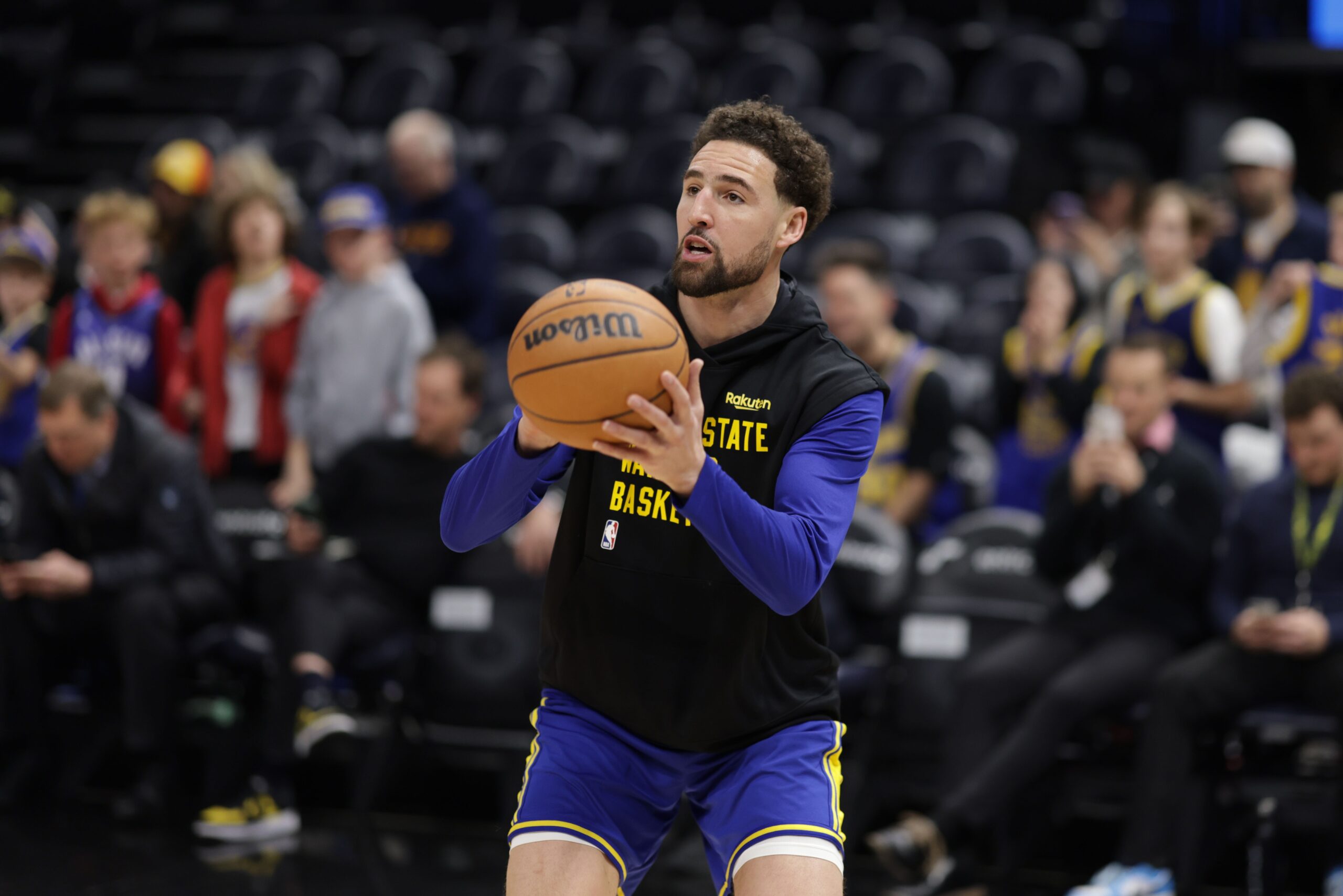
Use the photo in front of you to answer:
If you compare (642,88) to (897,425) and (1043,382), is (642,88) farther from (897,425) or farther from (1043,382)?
(897,425)

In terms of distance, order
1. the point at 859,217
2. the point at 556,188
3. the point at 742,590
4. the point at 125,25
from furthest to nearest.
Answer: the point at 125,25, the point at 556,188, the point at 859,217, the point at 742,590

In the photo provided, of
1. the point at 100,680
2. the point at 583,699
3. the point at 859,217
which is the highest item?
the point at 859,217

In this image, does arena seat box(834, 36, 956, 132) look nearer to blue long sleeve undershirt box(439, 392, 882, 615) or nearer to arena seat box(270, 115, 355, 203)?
arena seat box(270, 115, 355, 203)

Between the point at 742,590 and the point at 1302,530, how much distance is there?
2997mm

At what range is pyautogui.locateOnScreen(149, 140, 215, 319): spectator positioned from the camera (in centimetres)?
716

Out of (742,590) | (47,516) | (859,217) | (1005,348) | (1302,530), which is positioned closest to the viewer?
(742,590)

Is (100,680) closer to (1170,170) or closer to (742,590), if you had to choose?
(742,590)

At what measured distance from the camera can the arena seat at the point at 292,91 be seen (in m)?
11.0

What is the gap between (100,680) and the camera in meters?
5.97

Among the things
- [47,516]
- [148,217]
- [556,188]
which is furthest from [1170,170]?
[47,516]

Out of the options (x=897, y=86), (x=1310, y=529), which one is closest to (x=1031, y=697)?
(x=1310, y=529)

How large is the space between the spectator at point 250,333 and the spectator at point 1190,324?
3.48 meters

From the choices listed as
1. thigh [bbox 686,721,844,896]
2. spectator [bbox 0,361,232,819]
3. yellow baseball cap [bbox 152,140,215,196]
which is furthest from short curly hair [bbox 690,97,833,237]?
yellow baseball cap [bbox 152,140,215,196]

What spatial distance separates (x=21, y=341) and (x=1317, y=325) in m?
5.50
